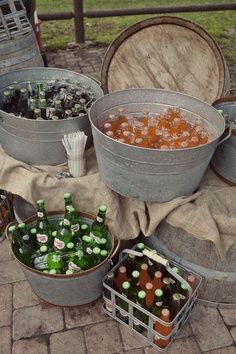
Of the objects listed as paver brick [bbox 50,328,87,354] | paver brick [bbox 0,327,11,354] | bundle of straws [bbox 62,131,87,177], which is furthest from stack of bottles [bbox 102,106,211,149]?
paver brick [bbox 0,327,11,354]

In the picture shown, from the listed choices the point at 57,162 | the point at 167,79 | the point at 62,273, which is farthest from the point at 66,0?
the point at 62,273

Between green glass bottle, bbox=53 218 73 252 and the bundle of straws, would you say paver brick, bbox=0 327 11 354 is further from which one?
the bundle of straws

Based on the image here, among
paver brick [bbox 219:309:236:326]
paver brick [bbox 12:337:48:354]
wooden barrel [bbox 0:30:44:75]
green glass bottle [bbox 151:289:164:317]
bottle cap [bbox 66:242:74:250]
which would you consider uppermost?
wooden barrel [bbox 0:30:44:75]

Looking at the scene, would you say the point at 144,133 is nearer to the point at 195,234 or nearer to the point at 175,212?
the point at 175,212

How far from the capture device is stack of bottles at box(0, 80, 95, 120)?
8.63ft

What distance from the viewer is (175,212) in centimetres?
227

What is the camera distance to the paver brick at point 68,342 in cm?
242

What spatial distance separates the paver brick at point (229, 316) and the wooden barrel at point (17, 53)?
2.41 meters

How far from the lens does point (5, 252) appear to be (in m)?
3.02

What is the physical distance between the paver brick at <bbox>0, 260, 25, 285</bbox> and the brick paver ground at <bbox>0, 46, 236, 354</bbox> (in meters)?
0.04

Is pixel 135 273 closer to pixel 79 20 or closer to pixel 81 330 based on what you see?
pixel 81 330

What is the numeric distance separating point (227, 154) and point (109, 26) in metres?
5.59

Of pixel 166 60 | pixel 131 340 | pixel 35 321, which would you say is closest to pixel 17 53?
pixel 166 60

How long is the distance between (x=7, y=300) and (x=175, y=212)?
52.5 inches
